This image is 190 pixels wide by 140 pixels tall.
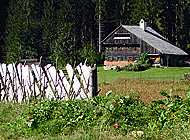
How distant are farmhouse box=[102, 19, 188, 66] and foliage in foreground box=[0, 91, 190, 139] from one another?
30.2 m

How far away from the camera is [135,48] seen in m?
40.0

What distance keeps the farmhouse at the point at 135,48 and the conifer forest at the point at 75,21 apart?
381cm

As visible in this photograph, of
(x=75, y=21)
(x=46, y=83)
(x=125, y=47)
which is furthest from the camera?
(x=75, y=21)

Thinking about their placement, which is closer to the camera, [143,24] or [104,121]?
[104,121]

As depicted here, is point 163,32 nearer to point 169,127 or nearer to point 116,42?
point 116,42

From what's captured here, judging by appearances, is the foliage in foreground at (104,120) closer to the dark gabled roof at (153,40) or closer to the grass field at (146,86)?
the grass field at (146,86)

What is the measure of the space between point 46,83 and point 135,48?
30.4 m

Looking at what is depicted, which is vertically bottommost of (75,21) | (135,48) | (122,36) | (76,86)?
(76,86)

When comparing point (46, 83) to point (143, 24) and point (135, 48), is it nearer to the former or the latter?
point (135, 48)

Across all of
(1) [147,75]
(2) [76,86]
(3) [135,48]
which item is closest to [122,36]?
(3) [135,48]

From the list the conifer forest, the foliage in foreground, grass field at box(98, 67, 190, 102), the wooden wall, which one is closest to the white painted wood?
grass field at box(98, 67, 190, 102)

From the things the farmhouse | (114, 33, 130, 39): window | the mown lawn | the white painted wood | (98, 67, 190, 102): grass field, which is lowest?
the mown lawn

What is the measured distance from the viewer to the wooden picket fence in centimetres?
964

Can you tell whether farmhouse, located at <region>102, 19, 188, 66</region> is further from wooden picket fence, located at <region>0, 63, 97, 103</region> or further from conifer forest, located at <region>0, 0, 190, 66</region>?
wooden picket fence, located at <region>0, 63, 97, 103</region>
